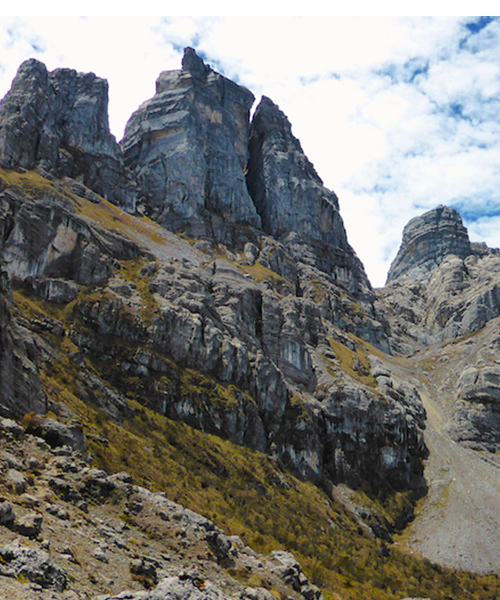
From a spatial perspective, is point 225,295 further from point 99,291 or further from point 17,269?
point 17,269

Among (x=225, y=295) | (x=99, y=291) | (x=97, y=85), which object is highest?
(x=97, y=85)

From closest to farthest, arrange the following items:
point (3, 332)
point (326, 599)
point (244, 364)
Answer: point (326, 599) → point (3, 332) → point (244, 364)

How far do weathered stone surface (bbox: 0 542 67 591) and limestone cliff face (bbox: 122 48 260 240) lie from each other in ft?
506

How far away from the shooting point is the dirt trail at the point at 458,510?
74438mm

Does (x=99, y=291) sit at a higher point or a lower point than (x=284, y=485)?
higher

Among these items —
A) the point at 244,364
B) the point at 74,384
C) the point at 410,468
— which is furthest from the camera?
the point at 410,468

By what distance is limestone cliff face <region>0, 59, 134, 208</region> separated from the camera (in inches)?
5241

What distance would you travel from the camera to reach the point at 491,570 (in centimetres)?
7006

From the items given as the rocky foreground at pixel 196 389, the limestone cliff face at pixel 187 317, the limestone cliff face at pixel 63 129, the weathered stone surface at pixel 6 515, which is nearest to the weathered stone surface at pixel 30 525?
the rocky foreground at pixel 196 389

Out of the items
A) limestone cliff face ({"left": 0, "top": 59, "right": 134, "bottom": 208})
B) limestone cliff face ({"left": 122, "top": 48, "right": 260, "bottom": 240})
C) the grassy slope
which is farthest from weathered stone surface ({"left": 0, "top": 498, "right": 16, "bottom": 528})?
limestone cliff face ({"left": 122, "top": 48, "right": 260, "bottom": 240})

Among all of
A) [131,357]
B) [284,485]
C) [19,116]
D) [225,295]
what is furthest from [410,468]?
[19,116]

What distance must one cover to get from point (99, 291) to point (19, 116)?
95986mm

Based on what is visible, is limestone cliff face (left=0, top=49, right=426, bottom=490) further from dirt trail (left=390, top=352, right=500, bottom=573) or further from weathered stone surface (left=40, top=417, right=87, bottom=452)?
weathered stone surface (left=40, top=417, right=87, bottom=452)

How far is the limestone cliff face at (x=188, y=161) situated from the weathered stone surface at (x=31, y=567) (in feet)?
506
